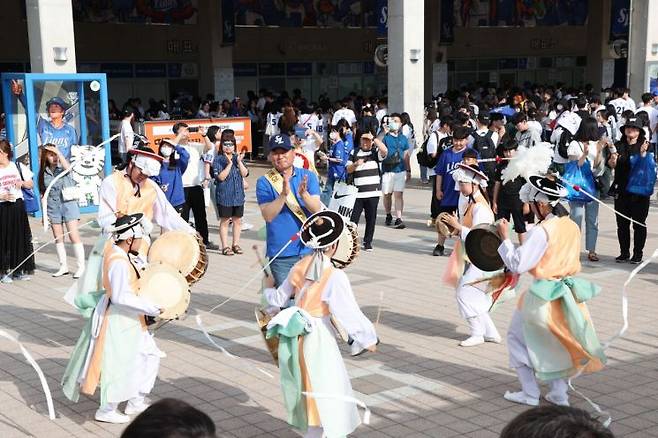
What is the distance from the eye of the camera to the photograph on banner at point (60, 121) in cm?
1481

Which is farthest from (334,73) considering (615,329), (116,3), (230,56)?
(615,329)

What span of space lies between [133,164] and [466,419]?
11.9 feet

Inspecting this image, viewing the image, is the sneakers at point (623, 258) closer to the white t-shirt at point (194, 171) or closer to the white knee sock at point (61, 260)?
the white t-shirt at point (194, 171)

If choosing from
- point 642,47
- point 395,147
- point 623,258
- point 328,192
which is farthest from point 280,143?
point 642,47

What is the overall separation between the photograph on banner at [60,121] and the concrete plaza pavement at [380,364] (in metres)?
4.12

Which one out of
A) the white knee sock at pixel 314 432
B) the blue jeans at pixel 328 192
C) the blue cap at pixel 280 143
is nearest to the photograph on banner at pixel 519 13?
the blue jeans at pixel 328 192

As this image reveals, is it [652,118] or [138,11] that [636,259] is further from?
[138,11]

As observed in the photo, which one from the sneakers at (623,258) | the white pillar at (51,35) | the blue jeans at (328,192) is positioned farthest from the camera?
the white pillar at (51,35)

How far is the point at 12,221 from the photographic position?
10617 millimetres

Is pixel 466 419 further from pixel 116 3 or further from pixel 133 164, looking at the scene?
pixel 116 3

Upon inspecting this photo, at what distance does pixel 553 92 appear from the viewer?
26.1 m

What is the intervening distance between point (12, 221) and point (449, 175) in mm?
5209

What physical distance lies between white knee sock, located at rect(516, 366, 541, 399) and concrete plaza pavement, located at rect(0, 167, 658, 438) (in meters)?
0.18

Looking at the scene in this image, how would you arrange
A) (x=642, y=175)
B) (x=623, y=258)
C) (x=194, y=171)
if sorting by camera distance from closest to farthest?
(x=642, y=175)
(x=623, y=258)
(x=194, y=171)
